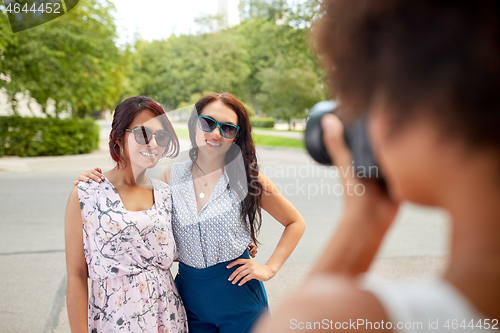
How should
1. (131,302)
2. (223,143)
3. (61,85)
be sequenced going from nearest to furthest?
(131,302) < (223,143) < (61,85)

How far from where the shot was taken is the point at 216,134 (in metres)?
1.76

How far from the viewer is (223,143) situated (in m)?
1.79

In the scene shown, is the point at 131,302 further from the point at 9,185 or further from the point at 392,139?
the point at 9,185

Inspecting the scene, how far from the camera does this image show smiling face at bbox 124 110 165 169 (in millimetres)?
1710

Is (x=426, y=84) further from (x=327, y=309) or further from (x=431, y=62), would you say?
(x=327, y=309)

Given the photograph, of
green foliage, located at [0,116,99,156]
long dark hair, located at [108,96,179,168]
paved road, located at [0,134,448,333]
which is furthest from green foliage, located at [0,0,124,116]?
long dark hair, located at [108,96,179,168]

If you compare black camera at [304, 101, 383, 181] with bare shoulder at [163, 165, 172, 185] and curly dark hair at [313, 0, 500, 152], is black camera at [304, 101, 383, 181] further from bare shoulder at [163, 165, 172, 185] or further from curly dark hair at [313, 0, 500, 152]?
bare shoulder at [163, 165, 172, 185]

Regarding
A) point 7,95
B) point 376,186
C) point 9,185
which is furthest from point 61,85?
point 376,186

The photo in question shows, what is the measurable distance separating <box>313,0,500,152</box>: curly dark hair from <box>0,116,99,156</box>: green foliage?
14544 mm

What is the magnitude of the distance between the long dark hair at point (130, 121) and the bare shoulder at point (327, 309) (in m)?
1.45

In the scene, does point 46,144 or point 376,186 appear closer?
point 376,186

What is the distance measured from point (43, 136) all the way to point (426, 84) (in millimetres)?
14822

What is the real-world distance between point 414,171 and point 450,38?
0.39ft

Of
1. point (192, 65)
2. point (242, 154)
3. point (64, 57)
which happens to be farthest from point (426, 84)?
point (192, 65)
